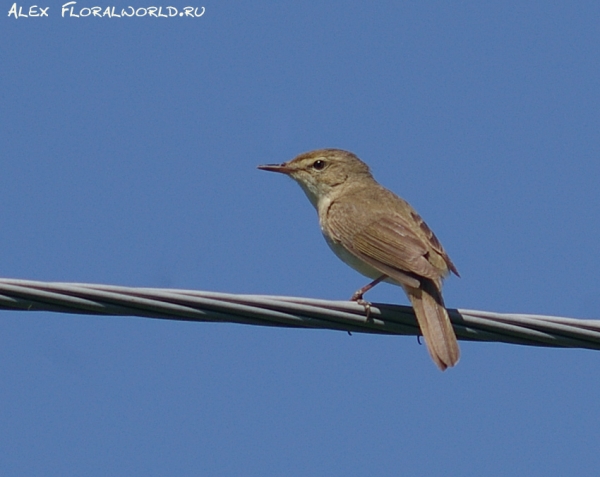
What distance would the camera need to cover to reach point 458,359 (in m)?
6.76

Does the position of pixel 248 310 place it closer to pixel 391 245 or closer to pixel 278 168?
pixel 391 245

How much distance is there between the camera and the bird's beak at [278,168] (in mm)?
10562

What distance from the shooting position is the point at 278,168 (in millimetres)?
10594

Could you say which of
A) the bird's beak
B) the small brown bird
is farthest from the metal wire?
the bird's beak

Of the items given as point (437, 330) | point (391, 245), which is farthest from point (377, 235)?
point (437, 330)

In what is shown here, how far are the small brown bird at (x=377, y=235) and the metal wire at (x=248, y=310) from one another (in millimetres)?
1067

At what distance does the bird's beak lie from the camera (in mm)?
10562

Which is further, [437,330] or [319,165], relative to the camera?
[319,165]

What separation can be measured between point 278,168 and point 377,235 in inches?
93.8

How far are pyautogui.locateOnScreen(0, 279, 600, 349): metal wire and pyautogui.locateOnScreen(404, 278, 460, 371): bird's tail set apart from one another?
108cm

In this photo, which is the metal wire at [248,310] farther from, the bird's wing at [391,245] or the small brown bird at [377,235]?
the bird's wing at [391,245]

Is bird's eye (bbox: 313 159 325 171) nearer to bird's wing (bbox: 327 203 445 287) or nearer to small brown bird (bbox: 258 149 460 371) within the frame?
small brown bird (bbox: 258 149 460 371)

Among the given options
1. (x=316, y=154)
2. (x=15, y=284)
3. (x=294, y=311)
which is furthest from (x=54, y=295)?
(x=316, y=154)

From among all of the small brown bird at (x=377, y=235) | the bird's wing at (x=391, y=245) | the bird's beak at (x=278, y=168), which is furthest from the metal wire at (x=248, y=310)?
the bird's beak at (x=278, y=168)
